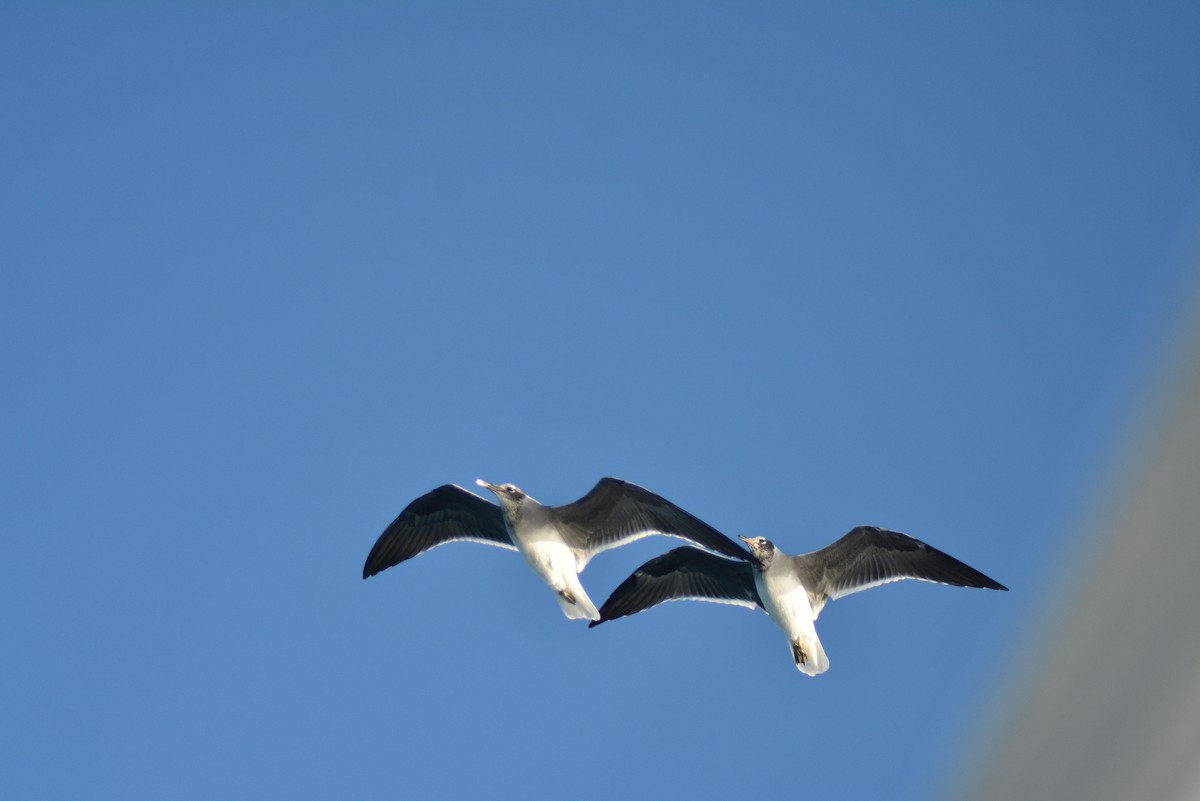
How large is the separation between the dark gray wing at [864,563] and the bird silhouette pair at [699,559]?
0.02 metres

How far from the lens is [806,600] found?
707 inches

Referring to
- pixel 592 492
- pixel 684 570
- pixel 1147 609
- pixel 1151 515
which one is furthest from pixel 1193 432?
pixel 684 570

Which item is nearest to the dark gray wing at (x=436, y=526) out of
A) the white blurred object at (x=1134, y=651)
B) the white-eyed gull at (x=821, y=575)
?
the white-eyed gull at (x=821, y=575)

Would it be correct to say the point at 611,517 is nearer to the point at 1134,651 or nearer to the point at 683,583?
the point at 683,583

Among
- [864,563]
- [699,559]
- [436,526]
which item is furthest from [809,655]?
[436,526]

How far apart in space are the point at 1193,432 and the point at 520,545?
680 inches

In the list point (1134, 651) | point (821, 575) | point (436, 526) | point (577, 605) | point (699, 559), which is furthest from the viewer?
point (436, 526)

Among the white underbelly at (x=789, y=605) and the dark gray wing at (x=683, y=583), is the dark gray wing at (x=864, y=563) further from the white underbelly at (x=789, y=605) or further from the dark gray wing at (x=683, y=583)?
the dark gray wing at (x=683, y=583)

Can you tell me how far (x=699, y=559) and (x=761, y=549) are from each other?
4.88ft

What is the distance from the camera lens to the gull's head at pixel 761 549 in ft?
59.2

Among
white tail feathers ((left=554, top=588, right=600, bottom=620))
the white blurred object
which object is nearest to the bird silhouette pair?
white tail feathers ((left=554, top=588, right=600, bottom=620))

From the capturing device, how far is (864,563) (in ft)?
59.4

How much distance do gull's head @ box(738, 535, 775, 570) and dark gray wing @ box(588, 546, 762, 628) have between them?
86 cm

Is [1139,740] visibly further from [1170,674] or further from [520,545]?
[520,545]
